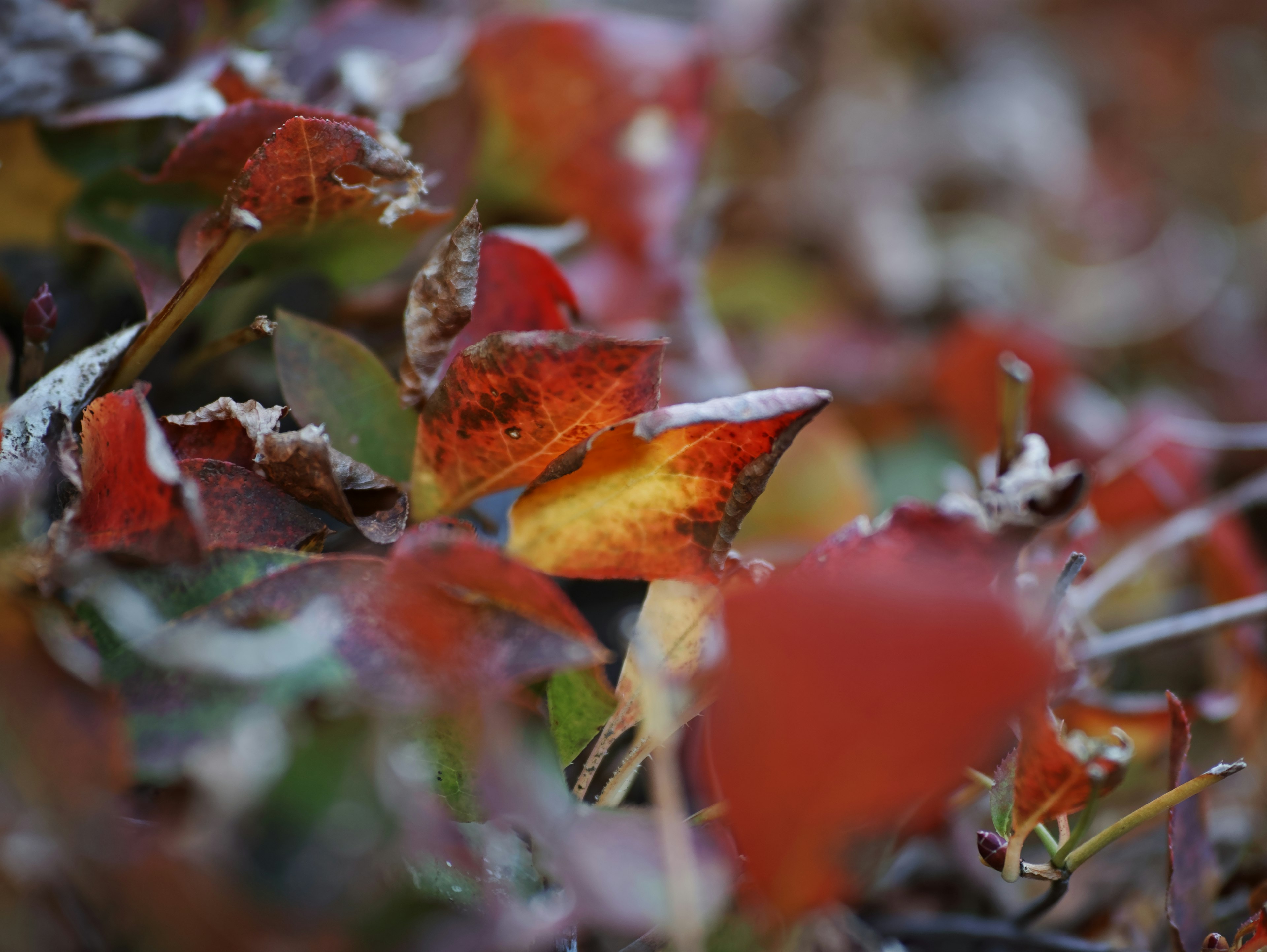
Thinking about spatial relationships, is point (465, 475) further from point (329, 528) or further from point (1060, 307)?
point (1060, 307)

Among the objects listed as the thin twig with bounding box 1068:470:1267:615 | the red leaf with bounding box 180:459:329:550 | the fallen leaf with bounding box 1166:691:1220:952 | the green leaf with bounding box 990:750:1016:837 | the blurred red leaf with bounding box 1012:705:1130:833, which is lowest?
the thin twig with bounding box 1068:470:1267:615

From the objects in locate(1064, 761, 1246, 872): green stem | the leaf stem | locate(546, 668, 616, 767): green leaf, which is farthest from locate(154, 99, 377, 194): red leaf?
locate(1064, 761, 1246, 872): green stem

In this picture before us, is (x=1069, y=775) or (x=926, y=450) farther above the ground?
(x=1069, y=775)

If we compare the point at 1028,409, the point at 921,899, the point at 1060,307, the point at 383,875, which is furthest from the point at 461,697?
the point at 1060,307

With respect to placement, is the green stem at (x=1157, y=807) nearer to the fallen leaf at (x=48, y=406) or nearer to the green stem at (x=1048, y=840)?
the green stem at (x=1048, y=840)

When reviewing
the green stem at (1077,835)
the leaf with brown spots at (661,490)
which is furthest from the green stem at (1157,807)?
the leaf with brown spots at (661,490)

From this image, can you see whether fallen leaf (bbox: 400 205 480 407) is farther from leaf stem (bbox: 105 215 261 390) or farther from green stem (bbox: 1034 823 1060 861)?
green stem (bbox: 1034 823 1060 861)
